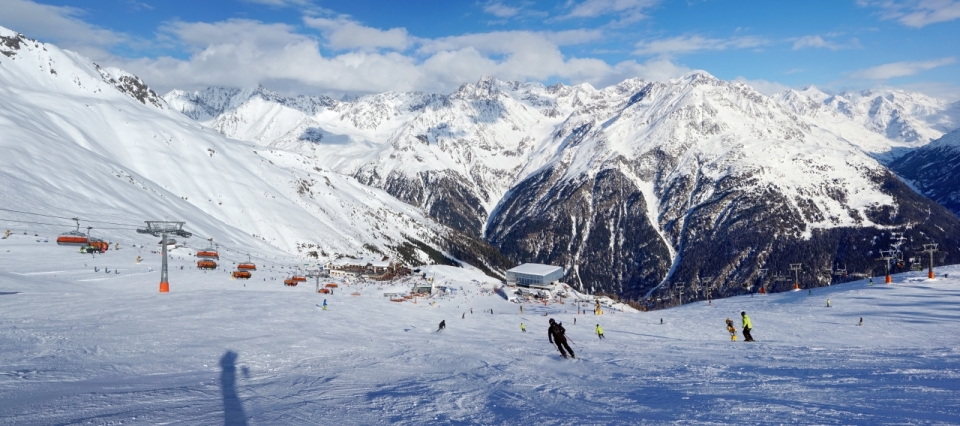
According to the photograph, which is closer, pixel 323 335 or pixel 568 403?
pixel 568 403

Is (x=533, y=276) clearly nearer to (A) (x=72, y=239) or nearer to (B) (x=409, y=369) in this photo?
(A) (x=72, y=239)

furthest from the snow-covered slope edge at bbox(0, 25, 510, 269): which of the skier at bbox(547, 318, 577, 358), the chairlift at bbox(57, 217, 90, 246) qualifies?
the skier at bbox(547, 318, 577, 358)

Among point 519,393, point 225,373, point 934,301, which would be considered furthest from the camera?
point 934,301

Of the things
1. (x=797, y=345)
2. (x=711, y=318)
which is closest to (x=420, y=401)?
(x=797, y=345)

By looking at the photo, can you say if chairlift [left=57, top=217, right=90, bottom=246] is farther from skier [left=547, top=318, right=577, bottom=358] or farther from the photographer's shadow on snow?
skier [left=547, top=318, right=577, bottom=358]

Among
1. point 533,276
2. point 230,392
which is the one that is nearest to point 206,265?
point 230,392

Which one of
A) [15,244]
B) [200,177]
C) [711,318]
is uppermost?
[200,177]

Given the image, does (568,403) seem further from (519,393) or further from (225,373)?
(225,373)
